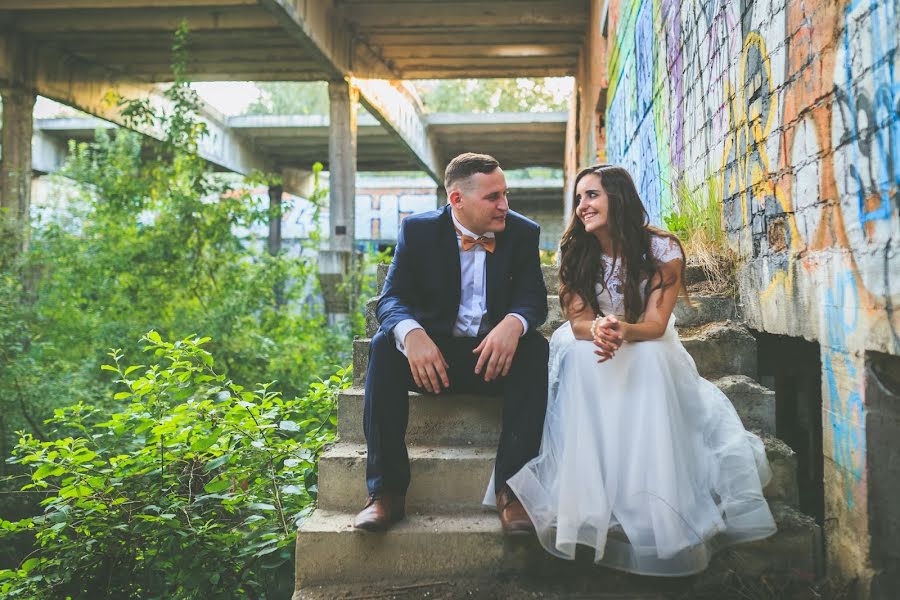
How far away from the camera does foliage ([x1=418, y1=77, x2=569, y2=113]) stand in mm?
31844

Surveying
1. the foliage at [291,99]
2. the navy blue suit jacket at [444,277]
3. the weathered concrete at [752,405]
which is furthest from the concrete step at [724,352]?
the foliage at [291,99]

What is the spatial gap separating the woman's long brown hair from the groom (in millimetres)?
177

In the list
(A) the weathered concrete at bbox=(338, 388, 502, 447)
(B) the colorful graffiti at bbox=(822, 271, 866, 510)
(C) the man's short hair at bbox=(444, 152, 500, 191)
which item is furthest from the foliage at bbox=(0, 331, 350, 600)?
(B) the colorful graffiti at bbox=(822, 271, 866, 510)

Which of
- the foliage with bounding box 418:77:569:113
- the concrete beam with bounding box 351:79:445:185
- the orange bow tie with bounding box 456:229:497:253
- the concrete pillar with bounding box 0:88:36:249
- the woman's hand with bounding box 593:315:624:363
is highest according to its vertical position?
the foliage with bounding box 418:77:569:113

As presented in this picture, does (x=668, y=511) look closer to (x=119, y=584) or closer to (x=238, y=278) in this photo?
(x=119, y=584)

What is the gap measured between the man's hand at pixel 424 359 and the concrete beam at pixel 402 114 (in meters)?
8.16

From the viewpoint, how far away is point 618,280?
295 centimetres

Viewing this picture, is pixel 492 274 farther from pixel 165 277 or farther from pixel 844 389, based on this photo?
pixel 165 277

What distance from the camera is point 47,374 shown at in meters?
7.11

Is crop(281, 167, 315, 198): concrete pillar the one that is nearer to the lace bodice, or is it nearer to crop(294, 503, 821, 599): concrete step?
the lace bodice

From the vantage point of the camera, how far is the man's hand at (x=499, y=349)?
2.77 meters

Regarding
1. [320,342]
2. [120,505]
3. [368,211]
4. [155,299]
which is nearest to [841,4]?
[120,505]

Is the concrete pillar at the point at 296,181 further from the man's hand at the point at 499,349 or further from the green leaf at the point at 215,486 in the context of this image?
the man's hand at the point at 499,349

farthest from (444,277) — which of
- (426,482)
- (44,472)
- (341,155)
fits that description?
(341,155)
